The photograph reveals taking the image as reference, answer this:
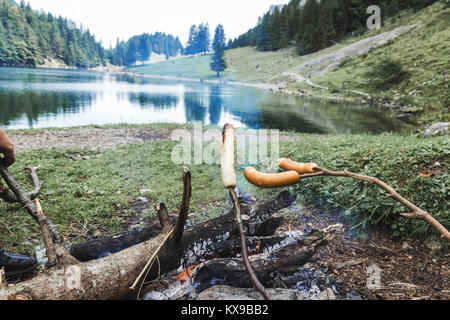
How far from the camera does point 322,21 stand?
69375 millimetres

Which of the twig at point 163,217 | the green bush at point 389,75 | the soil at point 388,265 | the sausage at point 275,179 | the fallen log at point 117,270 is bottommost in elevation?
the soil at point 388,265

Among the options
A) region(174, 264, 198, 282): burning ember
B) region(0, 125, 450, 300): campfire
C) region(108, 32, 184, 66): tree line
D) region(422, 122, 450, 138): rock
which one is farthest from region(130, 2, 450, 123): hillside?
region(108, 32, 184, 66): tree line

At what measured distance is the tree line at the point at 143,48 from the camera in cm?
16162

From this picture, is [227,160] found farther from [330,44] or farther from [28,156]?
[330,44]

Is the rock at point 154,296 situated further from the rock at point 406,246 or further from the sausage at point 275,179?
the rock at point 406,246

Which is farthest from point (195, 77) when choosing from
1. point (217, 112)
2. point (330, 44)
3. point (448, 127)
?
point (448, 127)

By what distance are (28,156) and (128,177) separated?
376cm

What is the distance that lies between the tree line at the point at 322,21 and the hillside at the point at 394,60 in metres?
4.22

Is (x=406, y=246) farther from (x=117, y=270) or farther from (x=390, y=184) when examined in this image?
(x=117, y=270)

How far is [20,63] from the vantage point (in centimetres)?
9256

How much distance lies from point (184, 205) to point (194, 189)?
4681 millimetres

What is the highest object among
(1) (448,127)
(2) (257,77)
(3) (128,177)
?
(2) (257,77)

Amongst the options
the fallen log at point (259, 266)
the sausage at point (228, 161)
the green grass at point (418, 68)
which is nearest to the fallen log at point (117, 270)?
the fallen log at point (259, 266)

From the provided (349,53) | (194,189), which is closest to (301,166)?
Result: (194,189)
